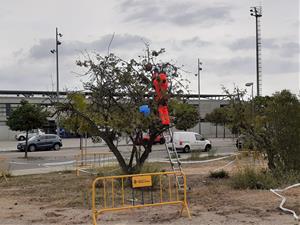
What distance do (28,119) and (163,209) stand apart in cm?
2331

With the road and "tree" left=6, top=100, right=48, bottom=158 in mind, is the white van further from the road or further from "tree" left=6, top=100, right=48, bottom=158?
"tree" left=6, top=100, right=48, bottom=158

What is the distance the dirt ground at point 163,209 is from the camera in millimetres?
8773

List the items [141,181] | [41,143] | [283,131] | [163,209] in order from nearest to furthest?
[141,181], [163,209], [283,131], [41,143]

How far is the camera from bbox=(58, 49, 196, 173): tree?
13445 mm

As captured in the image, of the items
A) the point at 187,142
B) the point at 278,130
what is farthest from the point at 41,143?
the point at 278,130

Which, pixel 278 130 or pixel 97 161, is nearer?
pixel 278 130

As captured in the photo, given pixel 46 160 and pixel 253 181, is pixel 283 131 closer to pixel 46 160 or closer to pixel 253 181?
pixel 253 181

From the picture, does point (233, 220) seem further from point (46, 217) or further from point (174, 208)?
point (46, 217)

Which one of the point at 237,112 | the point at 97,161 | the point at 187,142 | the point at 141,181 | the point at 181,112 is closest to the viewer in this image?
the point at 141,181

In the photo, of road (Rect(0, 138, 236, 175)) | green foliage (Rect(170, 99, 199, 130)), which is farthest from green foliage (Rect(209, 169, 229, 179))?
road (Rect(0, 138, 236, 175))

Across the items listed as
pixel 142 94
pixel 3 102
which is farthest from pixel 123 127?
pixel 3 102

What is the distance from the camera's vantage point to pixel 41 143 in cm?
4053

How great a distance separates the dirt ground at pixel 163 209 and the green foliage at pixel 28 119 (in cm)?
1817

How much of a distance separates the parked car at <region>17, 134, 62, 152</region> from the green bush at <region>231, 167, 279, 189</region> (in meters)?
29.4
